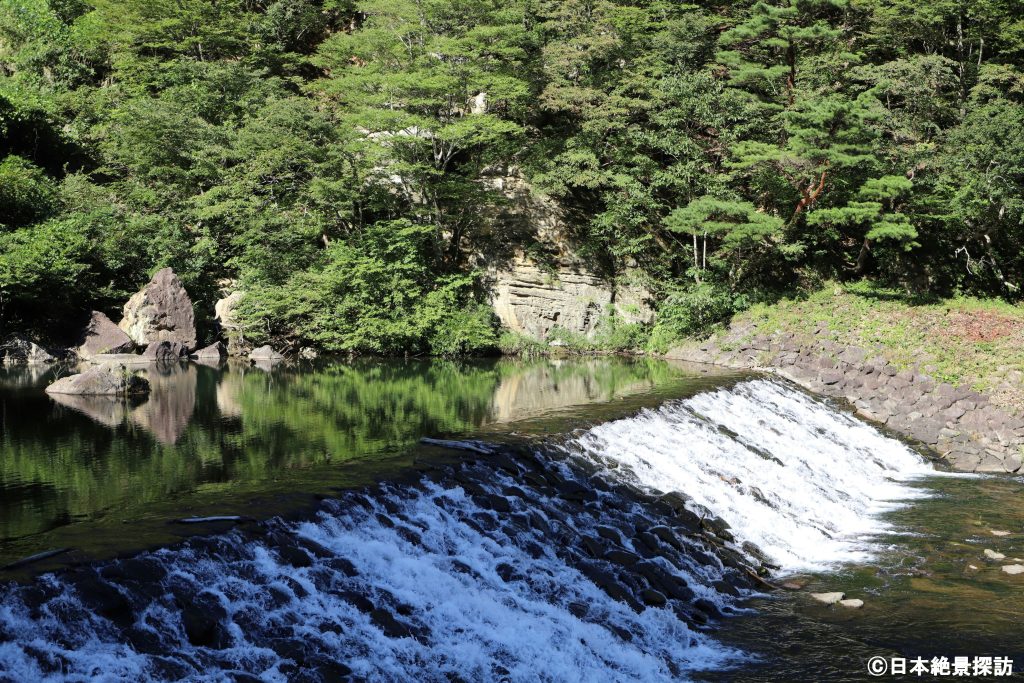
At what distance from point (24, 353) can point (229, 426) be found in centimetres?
1309

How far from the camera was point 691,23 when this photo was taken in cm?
2722

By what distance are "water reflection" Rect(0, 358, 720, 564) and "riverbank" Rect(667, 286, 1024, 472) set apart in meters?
3.24

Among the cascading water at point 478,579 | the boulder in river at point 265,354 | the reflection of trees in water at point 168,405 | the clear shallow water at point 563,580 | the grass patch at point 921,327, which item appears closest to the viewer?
the cascading water at point 478,579

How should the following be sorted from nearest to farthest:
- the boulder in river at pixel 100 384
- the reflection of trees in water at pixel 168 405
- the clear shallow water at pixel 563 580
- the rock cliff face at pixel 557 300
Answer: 1. the clear shallow water at pixel 563 580
2. the reflection of trees in water at pixel 168 405
3. the boulder in river at pixel 100 384
4. the rock cliff face at pixel 557 300

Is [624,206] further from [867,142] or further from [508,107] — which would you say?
[867,142]

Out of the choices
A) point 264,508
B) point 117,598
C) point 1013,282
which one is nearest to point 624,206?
point 1013,282

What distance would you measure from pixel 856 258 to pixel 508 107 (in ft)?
43.3

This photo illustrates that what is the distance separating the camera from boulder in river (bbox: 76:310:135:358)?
22750mm

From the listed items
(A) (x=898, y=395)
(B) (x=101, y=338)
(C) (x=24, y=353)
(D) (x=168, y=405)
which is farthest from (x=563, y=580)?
(C) (x=24, y=353)

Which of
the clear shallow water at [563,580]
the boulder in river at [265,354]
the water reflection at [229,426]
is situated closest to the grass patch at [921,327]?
the water reflection at [229,426]

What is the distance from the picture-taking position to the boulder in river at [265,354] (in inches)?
951

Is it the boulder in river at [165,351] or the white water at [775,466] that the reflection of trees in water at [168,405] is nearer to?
the boulder in river at [165,351]

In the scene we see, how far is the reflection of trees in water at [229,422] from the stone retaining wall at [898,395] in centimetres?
329

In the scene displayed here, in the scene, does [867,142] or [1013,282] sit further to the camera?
[1013,282]
